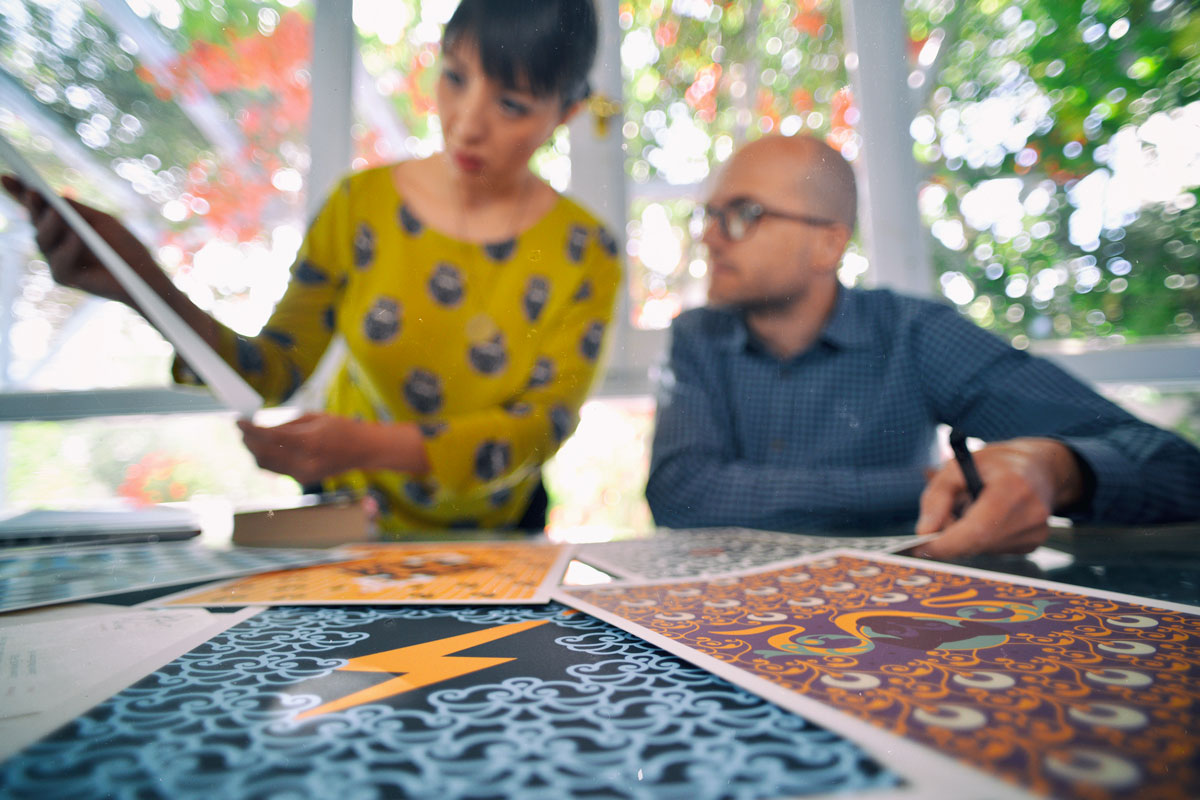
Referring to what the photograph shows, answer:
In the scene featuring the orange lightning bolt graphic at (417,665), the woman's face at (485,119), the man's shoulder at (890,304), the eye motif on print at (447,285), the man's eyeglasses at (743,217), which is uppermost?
the woman's face at (485,119)

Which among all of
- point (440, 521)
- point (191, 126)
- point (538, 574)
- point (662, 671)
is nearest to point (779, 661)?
point (662, 671)

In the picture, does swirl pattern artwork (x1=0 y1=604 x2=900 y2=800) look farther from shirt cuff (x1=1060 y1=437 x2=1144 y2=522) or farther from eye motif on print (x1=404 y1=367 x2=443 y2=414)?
shirt cuff (x1=1060 y1=437 x2=1144 y2=522)

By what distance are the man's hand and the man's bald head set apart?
19 centimetres

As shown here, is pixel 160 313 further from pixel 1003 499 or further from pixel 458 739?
pixel 1003 499

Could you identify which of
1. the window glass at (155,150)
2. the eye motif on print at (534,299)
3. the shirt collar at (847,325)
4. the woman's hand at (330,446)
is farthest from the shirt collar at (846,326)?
the window glass at (155,150)

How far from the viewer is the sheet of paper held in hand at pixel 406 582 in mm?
249

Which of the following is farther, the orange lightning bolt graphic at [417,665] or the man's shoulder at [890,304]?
the man's shoulder at [890,304]

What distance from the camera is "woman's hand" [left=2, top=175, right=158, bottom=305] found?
38cm

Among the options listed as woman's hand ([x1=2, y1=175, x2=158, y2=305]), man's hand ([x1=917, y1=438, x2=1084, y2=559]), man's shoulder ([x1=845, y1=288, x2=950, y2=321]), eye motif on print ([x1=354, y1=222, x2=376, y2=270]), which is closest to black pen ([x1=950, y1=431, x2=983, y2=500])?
man's hand ([x1=917, y1=438, x2=1084, y2=559])

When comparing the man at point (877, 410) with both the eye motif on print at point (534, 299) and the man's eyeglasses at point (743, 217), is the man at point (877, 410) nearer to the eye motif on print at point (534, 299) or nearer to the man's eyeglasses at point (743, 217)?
the man's eyeglasses at point (743, 217)

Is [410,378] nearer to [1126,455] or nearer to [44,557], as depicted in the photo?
[44,557]

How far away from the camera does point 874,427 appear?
42 cm

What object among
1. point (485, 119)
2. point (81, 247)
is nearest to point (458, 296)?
point (485, 119)

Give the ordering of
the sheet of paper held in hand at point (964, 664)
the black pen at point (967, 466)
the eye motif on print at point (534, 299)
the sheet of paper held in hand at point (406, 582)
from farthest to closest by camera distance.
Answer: the eye motif on print at point (534, 299)
the black pen at point (967, 466)
the sheet of paper held in hand at point (406, 582)
the sheet of paper held in hand at point (964, 664)
